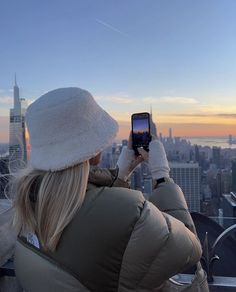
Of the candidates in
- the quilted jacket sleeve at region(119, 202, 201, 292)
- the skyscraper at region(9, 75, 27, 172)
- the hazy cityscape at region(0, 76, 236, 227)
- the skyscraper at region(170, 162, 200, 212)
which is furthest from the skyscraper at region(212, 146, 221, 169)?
the quilted jacket sleeve at region(119, 202, 201, 292)

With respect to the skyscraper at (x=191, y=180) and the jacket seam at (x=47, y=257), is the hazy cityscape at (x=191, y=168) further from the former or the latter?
the jacket seam at (x=47, y=257)

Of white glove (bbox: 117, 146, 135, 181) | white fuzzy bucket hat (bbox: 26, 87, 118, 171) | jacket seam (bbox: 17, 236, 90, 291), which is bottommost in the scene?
jacket seam (bbox: 17, 236, 90, 291)

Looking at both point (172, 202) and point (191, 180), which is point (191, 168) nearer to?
point (191, 180)

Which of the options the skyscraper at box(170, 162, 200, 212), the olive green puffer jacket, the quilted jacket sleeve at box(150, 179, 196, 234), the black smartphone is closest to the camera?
the olive green puffer jacket

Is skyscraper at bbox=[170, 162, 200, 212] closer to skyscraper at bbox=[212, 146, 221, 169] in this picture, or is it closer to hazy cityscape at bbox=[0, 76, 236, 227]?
hazy cityscape at bbox=[0, 76, 236, 227]

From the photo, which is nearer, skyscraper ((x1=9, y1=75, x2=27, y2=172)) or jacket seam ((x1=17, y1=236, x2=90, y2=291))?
jacket seam ((x1=17, y1=236, x2=90, y2=291))

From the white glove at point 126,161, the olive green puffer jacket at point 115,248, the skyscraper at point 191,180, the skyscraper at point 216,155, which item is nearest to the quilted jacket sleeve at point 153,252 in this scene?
the olive green puffer jacket at point 115,248

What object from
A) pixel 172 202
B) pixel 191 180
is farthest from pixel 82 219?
pixel 191 180
